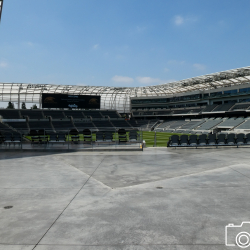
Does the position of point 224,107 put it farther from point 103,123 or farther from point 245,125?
point 103,123

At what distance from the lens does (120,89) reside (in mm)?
68625

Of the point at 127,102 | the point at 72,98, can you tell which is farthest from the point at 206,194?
the point at 127,102

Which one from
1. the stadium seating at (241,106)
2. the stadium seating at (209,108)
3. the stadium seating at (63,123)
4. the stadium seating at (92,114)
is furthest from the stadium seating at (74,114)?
the stadium seating at (241,106)

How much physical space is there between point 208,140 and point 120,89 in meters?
52.8

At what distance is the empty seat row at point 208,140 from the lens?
1753 centimetres

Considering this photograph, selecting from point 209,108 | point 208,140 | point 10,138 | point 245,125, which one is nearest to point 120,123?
point 209,108

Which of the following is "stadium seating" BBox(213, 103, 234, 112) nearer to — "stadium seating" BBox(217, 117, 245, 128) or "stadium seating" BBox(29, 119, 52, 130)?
"stadium seating" BBox(217, 117, 245, 128)

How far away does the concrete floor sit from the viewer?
388 centimetres

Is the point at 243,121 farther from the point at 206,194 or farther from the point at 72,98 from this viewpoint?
the point at 206,194

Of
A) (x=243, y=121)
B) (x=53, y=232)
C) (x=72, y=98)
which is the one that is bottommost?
(x=53, y=232)

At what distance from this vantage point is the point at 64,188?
22.7 ft

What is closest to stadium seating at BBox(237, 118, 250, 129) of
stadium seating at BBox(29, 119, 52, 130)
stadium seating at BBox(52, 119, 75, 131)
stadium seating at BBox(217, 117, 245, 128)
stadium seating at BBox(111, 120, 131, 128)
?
stadium seating at BBox(217, 117, 245, 128)

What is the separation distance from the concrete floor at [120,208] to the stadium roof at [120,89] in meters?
43.0

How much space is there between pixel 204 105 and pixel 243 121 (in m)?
23.6
